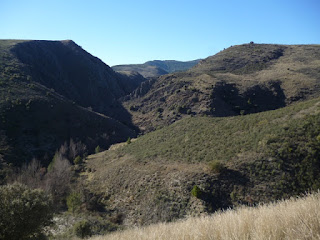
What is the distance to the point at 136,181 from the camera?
A: 23297mm

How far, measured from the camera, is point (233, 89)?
60594mm

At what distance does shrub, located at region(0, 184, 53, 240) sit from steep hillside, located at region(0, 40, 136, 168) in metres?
27.0

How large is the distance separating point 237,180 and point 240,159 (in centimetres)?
253

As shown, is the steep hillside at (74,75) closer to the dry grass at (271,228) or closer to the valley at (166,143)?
the valley at (166,143)

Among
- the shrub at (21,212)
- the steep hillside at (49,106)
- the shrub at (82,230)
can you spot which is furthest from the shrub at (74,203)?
the steep hillside at (49,106)

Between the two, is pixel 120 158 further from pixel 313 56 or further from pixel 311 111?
pixel 313 56

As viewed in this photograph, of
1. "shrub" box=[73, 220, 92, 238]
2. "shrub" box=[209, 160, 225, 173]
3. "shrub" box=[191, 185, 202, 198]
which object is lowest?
"shrub" box=[73, 220, 92, 238]

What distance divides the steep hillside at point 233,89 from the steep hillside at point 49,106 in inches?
385

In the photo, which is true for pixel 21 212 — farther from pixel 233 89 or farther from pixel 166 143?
pixel 233 89

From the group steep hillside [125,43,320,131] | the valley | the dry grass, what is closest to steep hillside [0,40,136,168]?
the valley

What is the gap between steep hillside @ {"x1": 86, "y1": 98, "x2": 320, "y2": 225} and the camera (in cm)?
1716

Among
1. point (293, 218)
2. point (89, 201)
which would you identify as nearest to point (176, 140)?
point (89, 201)

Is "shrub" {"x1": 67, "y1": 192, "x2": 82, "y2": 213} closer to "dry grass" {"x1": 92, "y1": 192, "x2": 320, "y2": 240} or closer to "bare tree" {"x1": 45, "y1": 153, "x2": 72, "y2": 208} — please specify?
"bare tree" {"x1": 45, "y1": 153, "x2": 72, "y2": 208}

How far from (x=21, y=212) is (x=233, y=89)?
6022 centimetres
